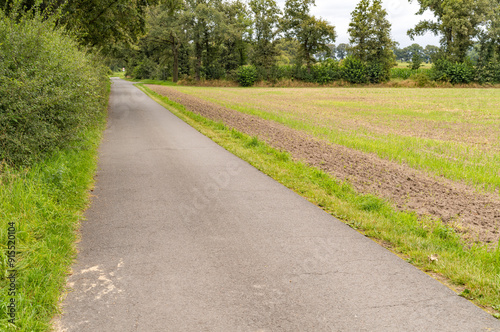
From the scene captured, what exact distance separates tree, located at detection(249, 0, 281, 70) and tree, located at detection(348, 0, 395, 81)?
12.9 meters

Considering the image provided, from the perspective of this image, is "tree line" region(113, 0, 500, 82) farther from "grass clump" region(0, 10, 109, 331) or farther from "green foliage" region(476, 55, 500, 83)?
"grass clump" region(0, 10, 109, 331)

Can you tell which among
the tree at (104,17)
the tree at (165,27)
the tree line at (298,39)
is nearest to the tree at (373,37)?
the tree line at (298,39)

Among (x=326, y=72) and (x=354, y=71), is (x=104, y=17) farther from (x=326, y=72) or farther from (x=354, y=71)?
(x=354, y=71)

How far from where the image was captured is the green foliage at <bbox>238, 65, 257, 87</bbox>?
58.8 meters

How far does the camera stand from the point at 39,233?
15.1 ft

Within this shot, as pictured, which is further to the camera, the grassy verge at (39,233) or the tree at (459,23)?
the tree at (459,23)

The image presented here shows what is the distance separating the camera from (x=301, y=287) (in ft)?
12.4

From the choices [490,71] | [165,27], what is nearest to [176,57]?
[165,27]

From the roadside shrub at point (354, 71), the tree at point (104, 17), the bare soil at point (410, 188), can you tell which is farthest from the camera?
the roadside shrub at point (354, 71)

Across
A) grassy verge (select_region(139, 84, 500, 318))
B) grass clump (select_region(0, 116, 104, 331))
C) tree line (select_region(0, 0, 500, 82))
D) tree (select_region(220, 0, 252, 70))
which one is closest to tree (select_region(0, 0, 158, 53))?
grass clump (select_region(0, 116, 104, 331))

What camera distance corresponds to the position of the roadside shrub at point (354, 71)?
5977 centimetres

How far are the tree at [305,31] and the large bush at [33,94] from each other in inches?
2225

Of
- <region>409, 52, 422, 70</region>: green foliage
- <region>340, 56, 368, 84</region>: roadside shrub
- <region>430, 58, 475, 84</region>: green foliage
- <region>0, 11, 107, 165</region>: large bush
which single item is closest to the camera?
<region>0, 11, 107, 165</region>: large bush

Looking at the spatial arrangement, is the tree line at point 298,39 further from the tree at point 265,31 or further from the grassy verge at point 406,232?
the grassy verge at point 406,232
